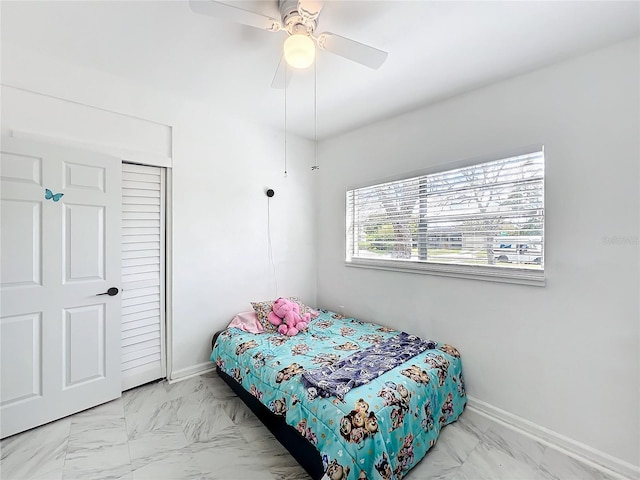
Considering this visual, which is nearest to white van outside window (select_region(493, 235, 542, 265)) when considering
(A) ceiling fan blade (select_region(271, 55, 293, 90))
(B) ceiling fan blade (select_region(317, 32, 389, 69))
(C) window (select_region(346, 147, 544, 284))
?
(C) window (select_region(346, 147, 544, 284))

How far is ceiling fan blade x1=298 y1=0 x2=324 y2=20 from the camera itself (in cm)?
140

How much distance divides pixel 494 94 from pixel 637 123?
2.80 ft

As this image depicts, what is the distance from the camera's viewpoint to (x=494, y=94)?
2.14m

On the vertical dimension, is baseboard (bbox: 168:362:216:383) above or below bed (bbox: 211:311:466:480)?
below

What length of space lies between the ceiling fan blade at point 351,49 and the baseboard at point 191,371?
2.83 metres

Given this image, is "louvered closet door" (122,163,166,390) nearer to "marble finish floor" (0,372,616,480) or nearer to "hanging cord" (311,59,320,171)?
"marble finish floor" (0,372,616,480)

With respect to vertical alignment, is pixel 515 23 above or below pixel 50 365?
above

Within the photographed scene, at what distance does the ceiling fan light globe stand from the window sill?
188 centimetres

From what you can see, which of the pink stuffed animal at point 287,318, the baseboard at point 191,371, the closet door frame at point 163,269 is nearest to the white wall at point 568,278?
the pink stuffed animal at point 287,318

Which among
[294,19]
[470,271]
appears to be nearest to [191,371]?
[470,271]

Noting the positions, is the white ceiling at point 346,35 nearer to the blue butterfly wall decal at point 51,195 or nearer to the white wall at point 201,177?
the white wall at point 201,177

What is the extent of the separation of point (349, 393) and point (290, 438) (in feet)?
1.63

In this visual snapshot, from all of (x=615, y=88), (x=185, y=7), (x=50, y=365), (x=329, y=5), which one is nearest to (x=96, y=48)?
(x=185, y=7)

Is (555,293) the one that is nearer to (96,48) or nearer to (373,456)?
(373,456)
